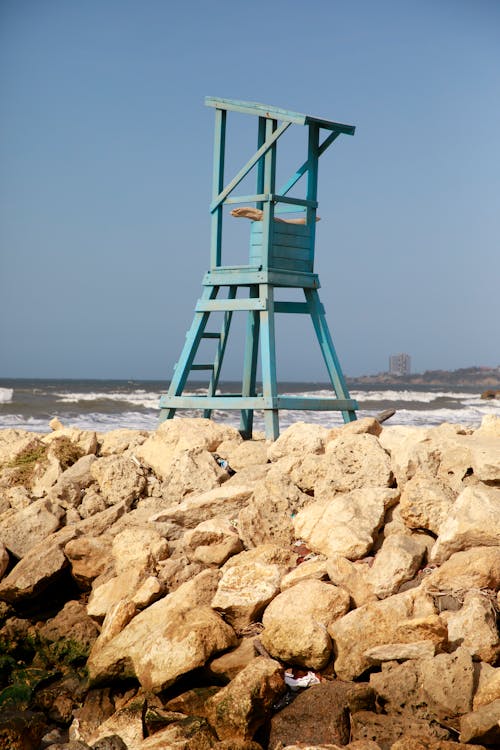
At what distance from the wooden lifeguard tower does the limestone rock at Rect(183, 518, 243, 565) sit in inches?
75.4

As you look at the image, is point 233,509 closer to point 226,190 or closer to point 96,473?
point 96,473

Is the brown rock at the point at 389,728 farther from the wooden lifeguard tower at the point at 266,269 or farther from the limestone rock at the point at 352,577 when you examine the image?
the wooden lifeguard tower at the point at 266,269

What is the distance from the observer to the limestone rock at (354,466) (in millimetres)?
7039

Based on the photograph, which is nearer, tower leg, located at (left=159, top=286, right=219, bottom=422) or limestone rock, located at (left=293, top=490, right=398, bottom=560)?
limestone rock, located at (left=293, top=490, right=398, bottom=560)

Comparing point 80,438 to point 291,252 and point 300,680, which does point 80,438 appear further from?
point 300,680

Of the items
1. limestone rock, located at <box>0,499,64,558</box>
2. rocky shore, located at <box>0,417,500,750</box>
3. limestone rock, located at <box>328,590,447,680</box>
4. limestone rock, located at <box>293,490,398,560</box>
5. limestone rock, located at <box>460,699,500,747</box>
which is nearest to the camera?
limestone rock, located at <box>460,699,500,747</box>

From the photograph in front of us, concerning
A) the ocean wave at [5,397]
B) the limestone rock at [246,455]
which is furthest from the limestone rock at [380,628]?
the ocean wave at [5,397]

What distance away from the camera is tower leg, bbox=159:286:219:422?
9.36 m

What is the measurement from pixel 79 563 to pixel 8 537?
91cm

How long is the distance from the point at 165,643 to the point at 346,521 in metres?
1.63

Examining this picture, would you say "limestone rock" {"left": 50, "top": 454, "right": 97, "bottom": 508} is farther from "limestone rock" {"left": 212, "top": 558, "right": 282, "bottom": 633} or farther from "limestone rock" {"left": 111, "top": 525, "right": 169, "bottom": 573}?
"limestone rock" {"left": 212, "top": 558, "right": 282, "bottom": 633}

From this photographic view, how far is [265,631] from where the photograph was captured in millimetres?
5660

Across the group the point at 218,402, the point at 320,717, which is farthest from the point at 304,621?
the point at 218,402

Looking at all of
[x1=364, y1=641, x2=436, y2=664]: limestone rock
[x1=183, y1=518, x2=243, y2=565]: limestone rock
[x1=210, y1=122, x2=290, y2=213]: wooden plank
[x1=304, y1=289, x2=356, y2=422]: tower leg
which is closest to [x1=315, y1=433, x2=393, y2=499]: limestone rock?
[x1=183, y1=518, x2=243, y2=565]: limestone rock
